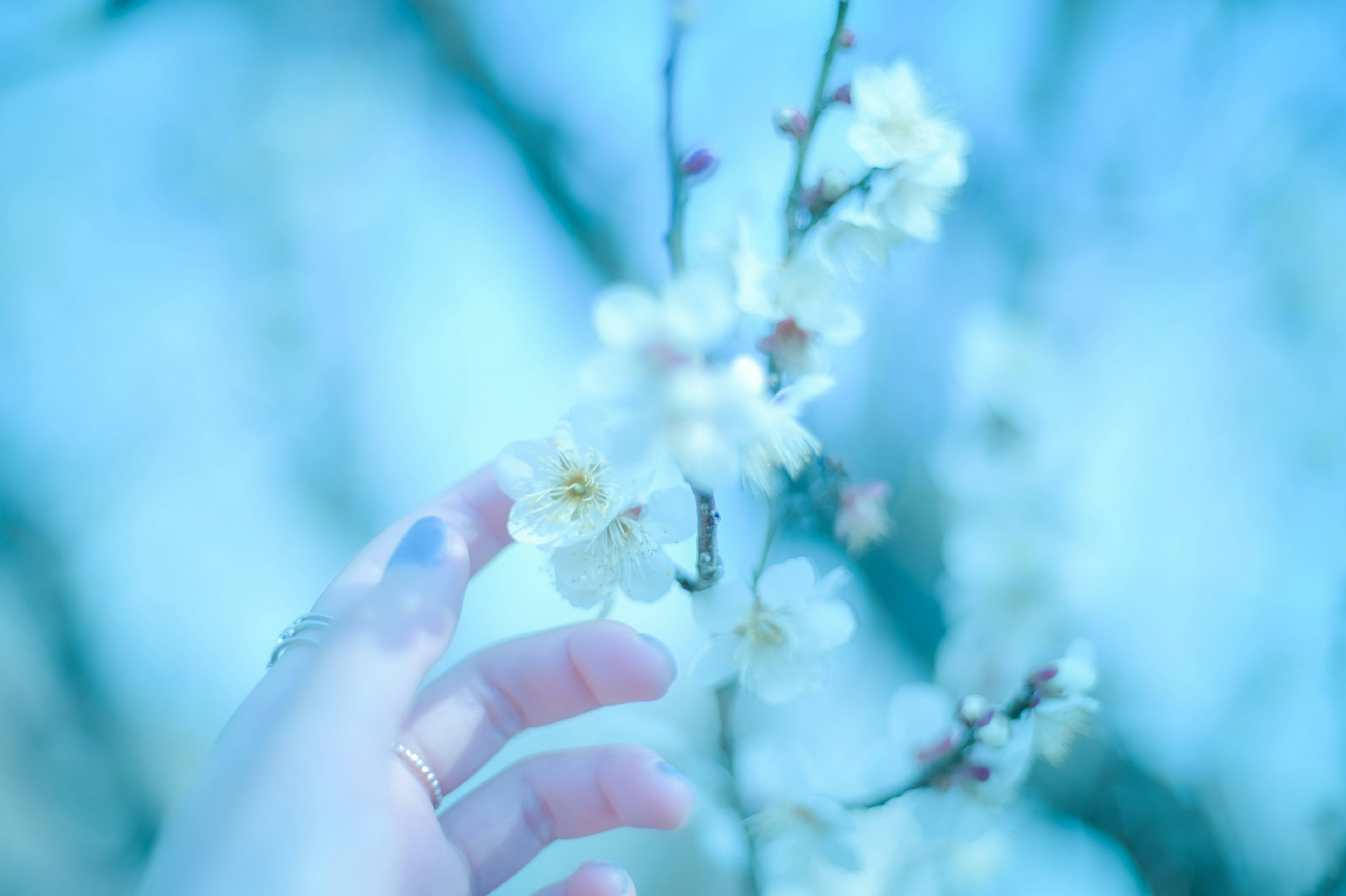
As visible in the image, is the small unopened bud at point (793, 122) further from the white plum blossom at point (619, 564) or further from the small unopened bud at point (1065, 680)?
the small unopened bud at point (1065, 680)

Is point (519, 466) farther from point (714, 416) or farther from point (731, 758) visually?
point (731, 758)

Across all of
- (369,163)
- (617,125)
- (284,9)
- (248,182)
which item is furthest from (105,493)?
(617,125)

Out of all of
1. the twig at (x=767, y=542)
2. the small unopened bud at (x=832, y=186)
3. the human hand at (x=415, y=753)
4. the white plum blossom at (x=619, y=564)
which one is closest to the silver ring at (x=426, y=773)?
the human hand at (x=415, y=753)

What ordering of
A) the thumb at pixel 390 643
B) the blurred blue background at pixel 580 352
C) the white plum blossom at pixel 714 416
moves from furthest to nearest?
the blurred blue background at pixel 580 352 < the thumb at pixel 390 643 < the white plum blossom at pixel 714 416

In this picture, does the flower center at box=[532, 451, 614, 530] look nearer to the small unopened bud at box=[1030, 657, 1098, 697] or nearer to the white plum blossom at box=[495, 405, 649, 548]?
the white plum blossom at box=[495, 405, 649, 548]

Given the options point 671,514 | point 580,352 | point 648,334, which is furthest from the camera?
point 580,352

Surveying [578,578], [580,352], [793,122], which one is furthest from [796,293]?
[580,352]

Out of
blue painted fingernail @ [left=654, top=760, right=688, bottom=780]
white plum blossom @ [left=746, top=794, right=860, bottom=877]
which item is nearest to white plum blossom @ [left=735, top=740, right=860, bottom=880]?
white plum blossom @ [left=746, top=794, right=860, bottom=877]
